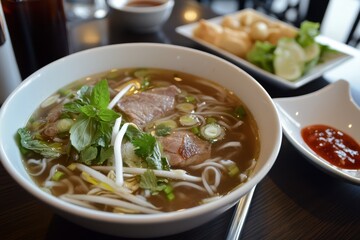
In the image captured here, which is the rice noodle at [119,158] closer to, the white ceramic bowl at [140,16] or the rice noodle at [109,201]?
the rice noodle at [109,201]

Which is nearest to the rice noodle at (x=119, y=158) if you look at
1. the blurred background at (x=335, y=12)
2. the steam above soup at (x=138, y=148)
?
the steam above soup at (x=138, y=148)

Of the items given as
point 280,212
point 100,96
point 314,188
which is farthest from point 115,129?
point 314,188

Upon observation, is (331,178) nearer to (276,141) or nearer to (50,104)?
(276,141)

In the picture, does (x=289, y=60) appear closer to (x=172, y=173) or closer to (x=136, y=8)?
(x=136, y=8)

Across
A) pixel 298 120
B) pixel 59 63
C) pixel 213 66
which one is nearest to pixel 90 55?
pixel 59 63

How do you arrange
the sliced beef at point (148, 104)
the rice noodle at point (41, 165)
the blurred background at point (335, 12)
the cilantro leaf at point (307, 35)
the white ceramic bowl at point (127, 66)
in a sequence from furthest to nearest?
the blurred background at point (335, 12)
the cilantro leaf at point (307, 35)
the sliced beef at point (148, 104)
the rice noodle at point (41, 165)
the white ceramic bowl at point (127, 66)

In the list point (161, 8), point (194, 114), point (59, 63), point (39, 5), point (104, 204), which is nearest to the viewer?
point (104, 204)
